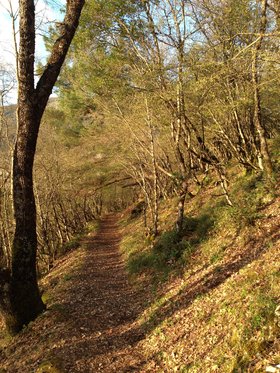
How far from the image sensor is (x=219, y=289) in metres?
6.28

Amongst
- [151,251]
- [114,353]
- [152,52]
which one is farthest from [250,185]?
[114,353]

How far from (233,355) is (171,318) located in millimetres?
2336

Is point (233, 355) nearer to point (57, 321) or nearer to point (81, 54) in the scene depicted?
point (57, 321)

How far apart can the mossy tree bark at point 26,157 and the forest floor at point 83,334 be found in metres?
0.56

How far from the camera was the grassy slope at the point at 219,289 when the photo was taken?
4336 millimetres

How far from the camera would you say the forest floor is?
17.5 ft

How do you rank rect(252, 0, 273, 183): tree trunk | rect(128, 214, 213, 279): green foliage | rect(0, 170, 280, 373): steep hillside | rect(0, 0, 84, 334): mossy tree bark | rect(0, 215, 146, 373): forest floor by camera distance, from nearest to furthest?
1. rect(0, 170, 280, 373): steep hillside
2. rect(0, 215, 146, 373): forest floor
3. rect(0, 0, 84, 334): mossy tree bark
4. rect(252, 0, 273, 183): tree trunk
5. rect(128, 214, 213, 279): green foliage

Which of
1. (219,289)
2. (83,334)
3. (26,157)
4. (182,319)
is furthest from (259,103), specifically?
(83,334)

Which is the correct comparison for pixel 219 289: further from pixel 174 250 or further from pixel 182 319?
pixel 174 250

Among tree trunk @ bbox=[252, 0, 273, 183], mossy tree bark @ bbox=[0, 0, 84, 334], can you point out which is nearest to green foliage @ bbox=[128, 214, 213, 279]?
tree trunk @ bbox=[252, 0, 273, 183]

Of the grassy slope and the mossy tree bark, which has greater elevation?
the mossy tree bark

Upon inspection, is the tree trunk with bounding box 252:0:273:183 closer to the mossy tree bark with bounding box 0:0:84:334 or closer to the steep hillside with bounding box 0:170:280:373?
the steep hillside with bounding box 0:170:280:373

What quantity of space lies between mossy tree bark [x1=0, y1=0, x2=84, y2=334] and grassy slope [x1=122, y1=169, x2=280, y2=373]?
2.71 m

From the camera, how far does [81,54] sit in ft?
37.3
